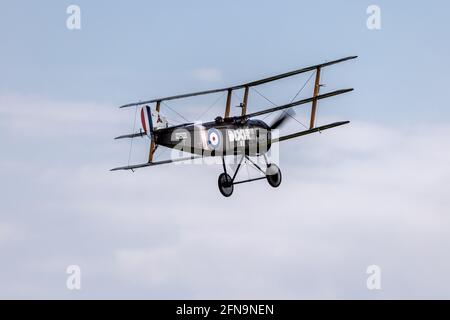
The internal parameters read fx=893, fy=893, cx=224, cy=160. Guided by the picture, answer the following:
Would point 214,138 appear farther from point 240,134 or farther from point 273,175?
point 273,175

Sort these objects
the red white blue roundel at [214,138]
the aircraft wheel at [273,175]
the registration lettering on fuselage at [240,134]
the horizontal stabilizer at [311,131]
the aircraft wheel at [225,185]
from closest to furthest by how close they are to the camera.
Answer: the horizontal stabilizer at [311,131] → the red white blue roundel at [214,138] → the registration lettering on fuselage at [240,134] → the aircraft wheel at [225,185] → the aircraft wheel at [273,175]

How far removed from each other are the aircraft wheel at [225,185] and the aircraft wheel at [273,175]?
1.88m

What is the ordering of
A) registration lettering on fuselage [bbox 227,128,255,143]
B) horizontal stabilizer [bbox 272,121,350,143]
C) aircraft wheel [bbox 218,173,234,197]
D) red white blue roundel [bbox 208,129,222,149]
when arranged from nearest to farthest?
horizontal stabilizer [bbox 272,121,350,143], red white blue roundel [bbox 208,129,222,149], registration lettering on fuselage [bbox 227,128,255,143], aircraft wheel [bbox 218,173,234,197]

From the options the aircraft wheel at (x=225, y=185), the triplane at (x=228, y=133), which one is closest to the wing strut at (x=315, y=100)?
the triplane at (x=228, y=133)

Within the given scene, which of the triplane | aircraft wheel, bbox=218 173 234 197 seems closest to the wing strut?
the triplane

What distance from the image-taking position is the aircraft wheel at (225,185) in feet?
106

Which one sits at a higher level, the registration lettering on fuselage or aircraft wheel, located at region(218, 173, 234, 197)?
the registration lettering on fuselage

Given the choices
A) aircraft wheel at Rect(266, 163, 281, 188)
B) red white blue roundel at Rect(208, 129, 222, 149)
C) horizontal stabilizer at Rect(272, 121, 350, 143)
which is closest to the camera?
horizontal stabilizer at Rect(272, 121, 350, 143)

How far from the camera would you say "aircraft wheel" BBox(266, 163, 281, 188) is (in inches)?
1326

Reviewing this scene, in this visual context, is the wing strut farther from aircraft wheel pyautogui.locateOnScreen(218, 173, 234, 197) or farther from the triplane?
aircraft wheel pyautogui.locateOnScreen(218, 173, 234, 197)

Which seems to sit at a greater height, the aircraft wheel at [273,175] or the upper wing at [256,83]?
the upper wing at [256,83]

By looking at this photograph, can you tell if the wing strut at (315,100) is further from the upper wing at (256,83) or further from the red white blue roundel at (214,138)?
the red white blue roundel at (214,138)
